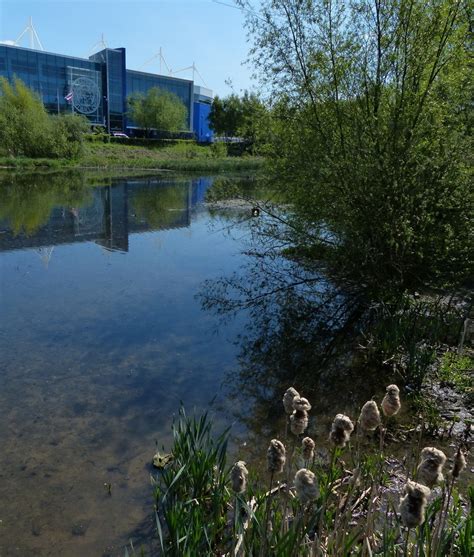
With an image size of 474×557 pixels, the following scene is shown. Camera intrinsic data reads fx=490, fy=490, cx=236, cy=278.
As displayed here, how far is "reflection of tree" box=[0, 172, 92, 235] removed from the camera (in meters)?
21.2

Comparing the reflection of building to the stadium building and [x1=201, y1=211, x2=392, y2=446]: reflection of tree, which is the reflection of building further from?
the stadium building

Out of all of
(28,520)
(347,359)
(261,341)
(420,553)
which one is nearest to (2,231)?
(261,341)

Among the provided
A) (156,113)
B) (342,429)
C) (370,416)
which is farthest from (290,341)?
(156,113)

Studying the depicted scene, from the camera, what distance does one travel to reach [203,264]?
1520 centimetres

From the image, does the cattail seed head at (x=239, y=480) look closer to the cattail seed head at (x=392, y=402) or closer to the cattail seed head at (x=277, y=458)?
the cattail seed head at (x=277, y=458)

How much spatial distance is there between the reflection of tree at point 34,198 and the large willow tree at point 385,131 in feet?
41.9

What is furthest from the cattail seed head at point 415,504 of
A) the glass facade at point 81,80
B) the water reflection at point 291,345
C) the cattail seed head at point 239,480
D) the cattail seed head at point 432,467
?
the glass facade at point 81,80

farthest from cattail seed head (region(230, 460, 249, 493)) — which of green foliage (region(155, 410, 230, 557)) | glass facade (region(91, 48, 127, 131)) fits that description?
glass facade (region(91, 48, 127, 131))

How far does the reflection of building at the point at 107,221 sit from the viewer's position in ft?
57.9

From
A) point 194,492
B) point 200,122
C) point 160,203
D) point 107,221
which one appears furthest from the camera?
point 200,122

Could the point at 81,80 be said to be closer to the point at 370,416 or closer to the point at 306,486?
the point at 370,416

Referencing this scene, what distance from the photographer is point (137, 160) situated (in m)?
68.8

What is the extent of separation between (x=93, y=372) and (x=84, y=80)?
9871cm

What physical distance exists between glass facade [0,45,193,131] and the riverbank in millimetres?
21694
